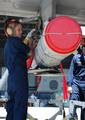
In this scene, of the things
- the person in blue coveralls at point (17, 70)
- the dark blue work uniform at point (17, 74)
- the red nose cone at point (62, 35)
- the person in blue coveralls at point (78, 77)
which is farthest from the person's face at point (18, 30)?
the person in blue coveralls at point (78, 77)

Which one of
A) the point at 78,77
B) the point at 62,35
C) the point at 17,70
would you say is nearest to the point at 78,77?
the point at 78,77

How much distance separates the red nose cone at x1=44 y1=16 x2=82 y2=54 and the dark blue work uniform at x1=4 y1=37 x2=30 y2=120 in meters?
0.86

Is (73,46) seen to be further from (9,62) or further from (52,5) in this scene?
(9,62)

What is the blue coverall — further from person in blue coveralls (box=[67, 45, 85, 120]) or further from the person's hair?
the person's hair

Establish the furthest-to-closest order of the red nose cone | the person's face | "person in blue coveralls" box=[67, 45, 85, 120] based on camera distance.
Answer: "person in blue coveralls" box=[67, 45, 85, 120]
the person's face
the red nose cone

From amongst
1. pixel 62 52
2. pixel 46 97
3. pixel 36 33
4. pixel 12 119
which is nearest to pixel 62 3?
pixel 36 33

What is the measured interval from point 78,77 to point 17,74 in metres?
1.76

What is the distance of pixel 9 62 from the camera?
14.9ft

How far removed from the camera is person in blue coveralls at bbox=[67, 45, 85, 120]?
5.93m

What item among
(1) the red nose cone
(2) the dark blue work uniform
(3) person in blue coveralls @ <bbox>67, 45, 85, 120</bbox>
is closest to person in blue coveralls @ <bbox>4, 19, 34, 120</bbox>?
(2) the dark blue work uniform

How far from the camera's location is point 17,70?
4.50 m

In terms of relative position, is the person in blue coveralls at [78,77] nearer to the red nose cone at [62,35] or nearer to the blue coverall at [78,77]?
the blue coverall at [78,77]

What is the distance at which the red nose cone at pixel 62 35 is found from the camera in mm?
3576

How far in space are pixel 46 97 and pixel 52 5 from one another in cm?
2035
